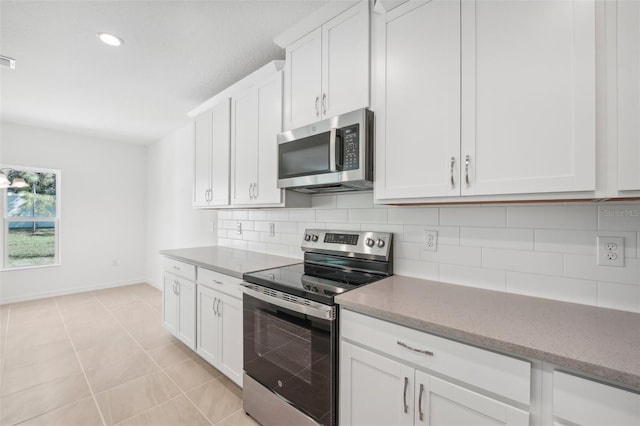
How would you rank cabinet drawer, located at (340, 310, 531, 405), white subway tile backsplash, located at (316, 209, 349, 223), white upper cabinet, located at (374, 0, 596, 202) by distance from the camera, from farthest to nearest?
1. white subway tile backsplash, located at (316, 209, 349, 223)
2. white upper cabinet, located at (374, 0, 596, 202)
3. cabinet drawer, located at (340, 310, 531, 405)

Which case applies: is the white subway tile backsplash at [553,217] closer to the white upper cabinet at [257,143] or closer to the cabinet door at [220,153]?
the white upper cabinet at [257,143]

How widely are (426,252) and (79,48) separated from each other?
2.87 metres

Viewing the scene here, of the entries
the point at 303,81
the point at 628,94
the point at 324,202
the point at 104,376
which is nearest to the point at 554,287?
the point at 628,94

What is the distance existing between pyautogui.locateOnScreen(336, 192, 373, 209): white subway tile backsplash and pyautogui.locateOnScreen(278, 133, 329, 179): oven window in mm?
396

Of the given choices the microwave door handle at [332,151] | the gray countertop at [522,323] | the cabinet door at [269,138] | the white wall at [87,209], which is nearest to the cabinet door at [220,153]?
the cabinet door at [269,138]

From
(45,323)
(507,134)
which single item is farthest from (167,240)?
(507,134)

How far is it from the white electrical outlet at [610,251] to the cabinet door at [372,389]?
0.94m

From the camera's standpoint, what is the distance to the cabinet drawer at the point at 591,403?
2.48 ft

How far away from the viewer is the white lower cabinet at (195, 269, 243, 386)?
196 centimetres

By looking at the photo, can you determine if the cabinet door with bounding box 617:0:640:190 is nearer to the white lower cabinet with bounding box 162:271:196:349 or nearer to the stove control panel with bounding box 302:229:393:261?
the stove control panel with bounding box 302:229:393:261

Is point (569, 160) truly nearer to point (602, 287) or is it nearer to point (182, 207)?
point (602, 287)

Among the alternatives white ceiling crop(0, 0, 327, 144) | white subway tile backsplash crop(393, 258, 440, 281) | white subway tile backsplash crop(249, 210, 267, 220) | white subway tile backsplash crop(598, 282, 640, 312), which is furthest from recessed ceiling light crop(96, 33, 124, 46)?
white subway tile backsplash crop(598, 282, 640, 312)

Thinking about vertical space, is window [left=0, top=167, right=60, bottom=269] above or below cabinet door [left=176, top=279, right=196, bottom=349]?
above

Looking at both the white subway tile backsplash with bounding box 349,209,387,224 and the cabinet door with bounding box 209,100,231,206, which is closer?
the white subway tile backsplash with bounding box 349,209,387,224
